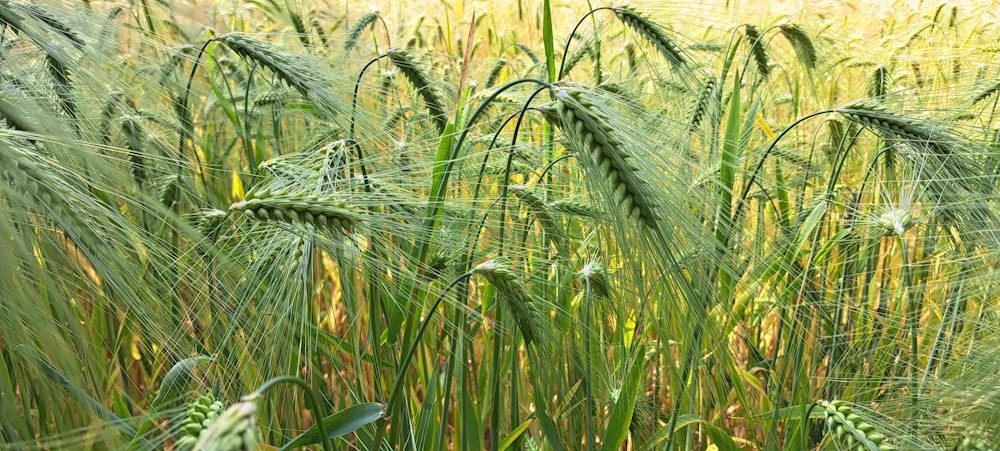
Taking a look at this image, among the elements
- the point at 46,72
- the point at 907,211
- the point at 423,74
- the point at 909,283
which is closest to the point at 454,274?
the point at 423,74

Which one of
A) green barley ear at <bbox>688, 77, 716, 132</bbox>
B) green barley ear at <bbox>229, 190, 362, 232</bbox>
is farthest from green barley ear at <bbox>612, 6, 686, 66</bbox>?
green barley ear at <bbox>229, 190, 362, 232</bbox>

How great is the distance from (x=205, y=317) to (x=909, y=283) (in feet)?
5.07

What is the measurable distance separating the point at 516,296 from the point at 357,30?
1640 millimetres

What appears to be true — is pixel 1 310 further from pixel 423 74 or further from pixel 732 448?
pixel 732 448

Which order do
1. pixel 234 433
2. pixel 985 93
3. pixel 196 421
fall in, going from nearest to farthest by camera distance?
pixel 234 433, pixel 196 421, pixel 985 93

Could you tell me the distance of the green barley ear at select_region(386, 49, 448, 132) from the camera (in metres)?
1.47

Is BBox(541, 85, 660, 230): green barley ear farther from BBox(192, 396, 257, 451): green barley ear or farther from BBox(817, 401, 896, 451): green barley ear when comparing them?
BBox(192, 396, 257, 451): green barley ear

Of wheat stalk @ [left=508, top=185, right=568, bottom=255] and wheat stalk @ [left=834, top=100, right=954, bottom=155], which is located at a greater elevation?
wheat stalk @ [left=834, top=100, right=954, bottom=155]

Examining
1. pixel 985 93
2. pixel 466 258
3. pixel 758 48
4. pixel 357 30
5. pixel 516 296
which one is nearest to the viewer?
pixel 516 296

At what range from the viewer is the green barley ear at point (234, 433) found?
51 centimetres

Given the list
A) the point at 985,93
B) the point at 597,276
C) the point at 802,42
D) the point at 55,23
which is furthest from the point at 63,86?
the point at 985,93

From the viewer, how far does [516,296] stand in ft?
3.24

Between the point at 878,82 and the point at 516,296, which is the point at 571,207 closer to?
the point at 516,296

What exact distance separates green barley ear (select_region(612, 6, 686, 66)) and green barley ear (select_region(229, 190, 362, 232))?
0.88 m
